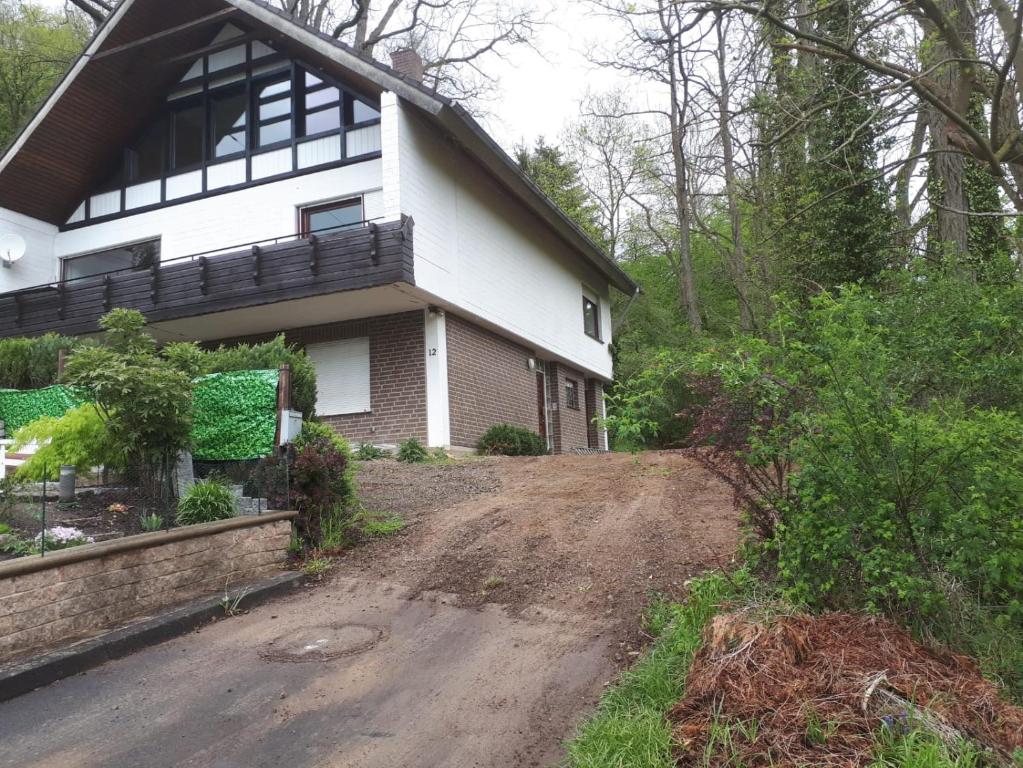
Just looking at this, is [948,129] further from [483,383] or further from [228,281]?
[228,281]

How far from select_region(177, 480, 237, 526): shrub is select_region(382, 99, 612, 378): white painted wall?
23.1 ft

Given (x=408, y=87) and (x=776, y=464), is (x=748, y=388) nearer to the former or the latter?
(x=776, y=464)

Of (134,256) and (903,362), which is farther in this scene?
(134,256)

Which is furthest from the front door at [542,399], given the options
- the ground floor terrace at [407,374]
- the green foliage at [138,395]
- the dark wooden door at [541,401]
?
the green foliage at [138,395]

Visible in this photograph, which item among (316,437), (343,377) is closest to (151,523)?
(316,437)

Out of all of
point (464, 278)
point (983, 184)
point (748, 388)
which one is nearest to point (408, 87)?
point (464, 278)

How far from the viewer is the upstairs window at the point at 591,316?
76.3 feet

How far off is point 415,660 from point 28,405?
7.41m

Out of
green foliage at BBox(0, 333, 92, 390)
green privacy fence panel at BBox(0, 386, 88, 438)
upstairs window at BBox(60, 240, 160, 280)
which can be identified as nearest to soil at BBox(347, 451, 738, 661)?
green privacy fence panel at BBox(0, 386, 88, 438)

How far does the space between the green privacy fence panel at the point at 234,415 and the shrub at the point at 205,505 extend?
736mm

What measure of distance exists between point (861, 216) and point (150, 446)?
12060 mm

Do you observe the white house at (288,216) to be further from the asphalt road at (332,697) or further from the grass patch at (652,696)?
the grass patch at (652,696)

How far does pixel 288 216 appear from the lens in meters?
15.4

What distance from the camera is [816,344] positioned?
14.7 ft
